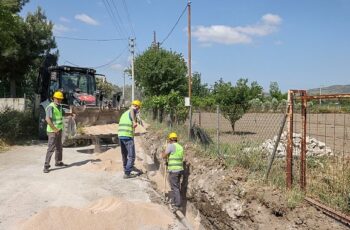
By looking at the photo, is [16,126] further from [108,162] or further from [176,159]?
[176,159]

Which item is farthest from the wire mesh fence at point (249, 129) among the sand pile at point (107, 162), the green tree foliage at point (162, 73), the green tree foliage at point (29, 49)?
the green tree foliage at point (29, 49)

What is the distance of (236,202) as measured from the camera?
7734mm

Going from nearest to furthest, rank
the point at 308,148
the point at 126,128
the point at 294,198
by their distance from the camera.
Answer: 1. the point at 294,198
2. the point at 308,148
3. the point at 126,128

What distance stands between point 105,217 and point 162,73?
93.8 feet

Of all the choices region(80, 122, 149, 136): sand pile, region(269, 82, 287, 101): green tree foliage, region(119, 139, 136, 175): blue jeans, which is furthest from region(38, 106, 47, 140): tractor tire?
region(269, 82, 287, 101): green tree foliage

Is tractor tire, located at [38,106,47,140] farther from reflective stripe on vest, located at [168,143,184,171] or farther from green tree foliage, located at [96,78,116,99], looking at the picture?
reflective stripe on vest, located at [168,143,184,171]

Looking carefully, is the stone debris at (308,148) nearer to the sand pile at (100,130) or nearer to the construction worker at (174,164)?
the construction worker at (174,164)

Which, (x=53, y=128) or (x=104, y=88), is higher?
(x=104, y=88)

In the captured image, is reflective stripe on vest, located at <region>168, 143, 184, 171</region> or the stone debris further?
reflective stripe on vest, located at <region>168, 143, 184, 171</region>

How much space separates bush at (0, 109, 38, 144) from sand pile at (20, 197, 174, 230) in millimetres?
9507

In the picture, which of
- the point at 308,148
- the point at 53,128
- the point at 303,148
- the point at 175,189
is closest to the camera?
the point at 303,148

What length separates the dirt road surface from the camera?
717cm

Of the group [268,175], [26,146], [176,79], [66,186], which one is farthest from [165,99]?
[268,175]

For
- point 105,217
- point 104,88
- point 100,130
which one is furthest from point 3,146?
point 105,217
